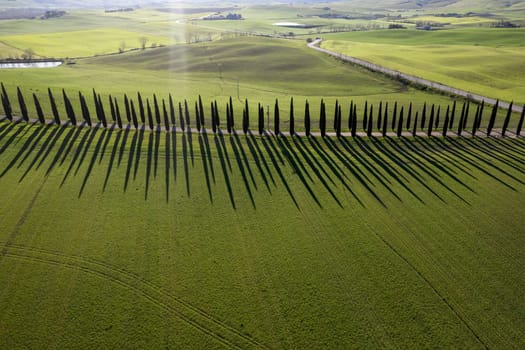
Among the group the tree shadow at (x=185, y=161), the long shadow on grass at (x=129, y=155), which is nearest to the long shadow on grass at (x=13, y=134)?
the long shadow on grass at (x=129, y=155)

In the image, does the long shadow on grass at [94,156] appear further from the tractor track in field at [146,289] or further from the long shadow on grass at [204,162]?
the long shadow on grass at [204,162]

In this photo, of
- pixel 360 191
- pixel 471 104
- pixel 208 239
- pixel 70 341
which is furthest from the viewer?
pixel 471 104

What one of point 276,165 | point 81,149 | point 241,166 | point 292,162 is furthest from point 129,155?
point 292,162

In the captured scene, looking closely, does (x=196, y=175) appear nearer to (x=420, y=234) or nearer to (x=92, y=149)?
(x=92, y=149)

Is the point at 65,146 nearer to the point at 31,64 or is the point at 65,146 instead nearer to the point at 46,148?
the point at 46,148

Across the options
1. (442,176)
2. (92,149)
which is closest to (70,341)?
(92,149)

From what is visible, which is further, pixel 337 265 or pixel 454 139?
pixel 454 139
